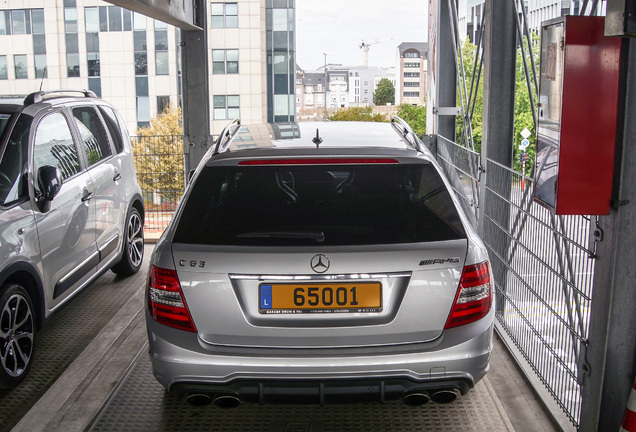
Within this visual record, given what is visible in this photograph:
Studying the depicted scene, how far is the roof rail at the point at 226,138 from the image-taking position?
3.70 m

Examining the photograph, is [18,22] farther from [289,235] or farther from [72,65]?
[289,235]

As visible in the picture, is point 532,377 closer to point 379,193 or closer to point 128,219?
point 379,193

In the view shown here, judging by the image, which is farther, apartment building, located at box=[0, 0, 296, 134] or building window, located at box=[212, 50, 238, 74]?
building window, located at box=[212, 50, 238, 74]

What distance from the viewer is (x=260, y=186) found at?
3.67 m

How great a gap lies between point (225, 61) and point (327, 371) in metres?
56.8

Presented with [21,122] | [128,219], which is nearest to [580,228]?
[21,122]

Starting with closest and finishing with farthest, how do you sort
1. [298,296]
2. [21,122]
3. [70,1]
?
[298,296] < [21,122] < [70,1]

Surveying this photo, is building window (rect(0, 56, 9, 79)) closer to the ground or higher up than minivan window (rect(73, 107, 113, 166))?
higher up

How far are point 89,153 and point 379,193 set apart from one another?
3486 millimetres

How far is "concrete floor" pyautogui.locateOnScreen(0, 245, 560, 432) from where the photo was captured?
4.00 meters

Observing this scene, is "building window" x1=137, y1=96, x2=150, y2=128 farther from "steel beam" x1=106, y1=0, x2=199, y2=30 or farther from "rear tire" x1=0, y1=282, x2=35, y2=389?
"rear tire" x1=0, y1=282, x2=35, y2=389

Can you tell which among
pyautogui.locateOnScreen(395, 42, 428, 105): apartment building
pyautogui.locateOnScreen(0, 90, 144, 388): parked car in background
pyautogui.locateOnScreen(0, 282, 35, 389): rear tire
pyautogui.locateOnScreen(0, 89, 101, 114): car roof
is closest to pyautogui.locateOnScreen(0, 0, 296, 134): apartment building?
pyautogui.locateOnScreen(0, 90, 144, 388): parked car in background

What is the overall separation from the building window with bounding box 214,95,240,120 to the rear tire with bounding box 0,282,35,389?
53.8m

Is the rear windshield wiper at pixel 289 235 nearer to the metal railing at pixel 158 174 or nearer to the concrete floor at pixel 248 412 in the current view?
the concrete floor at pixel 248 412
